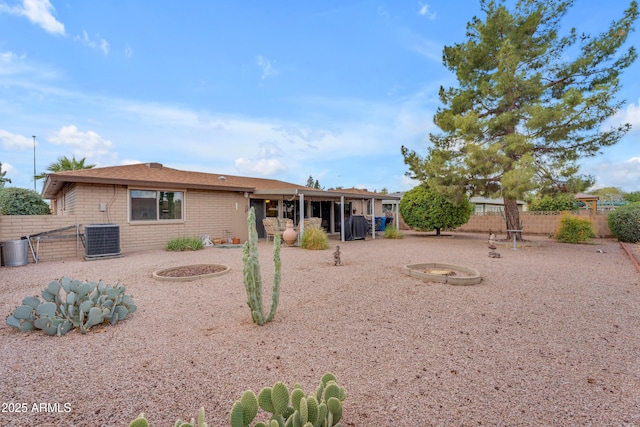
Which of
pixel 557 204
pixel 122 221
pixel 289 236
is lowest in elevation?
pixel 289 236

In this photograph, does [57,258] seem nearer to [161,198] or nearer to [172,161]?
[161,198]

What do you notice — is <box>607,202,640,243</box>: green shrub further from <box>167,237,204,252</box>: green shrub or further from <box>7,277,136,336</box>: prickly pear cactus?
<box>7,277,136,336</box>: prickly pear cactus

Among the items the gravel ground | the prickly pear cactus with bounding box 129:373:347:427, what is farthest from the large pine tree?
the prickly pear cactus with bounding box 129:373:347:427

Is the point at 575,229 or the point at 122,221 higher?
the point at 122,221

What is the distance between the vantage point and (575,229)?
12.0 meters

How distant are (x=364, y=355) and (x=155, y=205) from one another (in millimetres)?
10132

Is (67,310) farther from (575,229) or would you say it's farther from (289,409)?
(575,229)

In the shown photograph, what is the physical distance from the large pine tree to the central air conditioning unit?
11290 mm

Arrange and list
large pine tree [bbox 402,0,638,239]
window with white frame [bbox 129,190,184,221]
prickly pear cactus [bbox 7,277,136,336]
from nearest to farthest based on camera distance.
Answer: prickly pear cactus [bbox 7,277,136,336] → large pine tree [bbox 402,0,638,239] → window with white frame [bbox 129,190,184,221]

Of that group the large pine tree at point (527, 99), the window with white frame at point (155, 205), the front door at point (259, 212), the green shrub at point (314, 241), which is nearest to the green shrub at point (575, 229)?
the large pine tree at point (527, 99)

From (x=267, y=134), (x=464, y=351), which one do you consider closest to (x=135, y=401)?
(x=464, y=351)

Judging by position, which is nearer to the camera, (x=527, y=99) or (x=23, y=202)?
(x=527, y=99)

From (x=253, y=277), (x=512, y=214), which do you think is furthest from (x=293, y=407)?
(x=512, y=214)

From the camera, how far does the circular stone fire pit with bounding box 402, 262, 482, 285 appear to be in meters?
5.32
